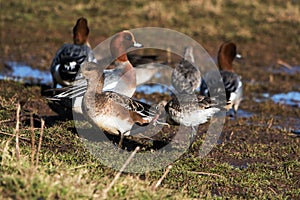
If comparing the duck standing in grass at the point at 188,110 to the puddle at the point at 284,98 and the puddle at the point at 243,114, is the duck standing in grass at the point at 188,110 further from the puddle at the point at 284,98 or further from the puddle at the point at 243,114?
the puddle at the point at 284,98

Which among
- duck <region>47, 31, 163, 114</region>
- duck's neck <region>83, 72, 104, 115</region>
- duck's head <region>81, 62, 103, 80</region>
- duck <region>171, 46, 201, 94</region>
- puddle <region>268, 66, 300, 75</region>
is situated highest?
duck's head <region>81, 62, 103, 80</region>

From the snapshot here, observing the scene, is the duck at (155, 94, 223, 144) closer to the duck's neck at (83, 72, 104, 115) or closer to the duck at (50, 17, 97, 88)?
the duck's neck at (83, 72, 104, 115)

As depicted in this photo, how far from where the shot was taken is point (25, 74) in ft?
37.3

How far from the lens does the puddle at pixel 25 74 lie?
35.5 ft

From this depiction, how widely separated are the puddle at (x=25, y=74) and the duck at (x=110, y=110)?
4.12 m

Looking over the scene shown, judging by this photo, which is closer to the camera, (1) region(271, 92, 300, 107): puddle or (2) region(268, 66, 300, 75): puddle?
(1) region(271, 92, 300, 107): puddle

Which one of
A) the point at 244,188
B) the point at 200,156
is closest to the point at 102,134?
the point at 200,156

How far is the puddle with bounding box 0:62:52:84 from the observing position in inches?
426

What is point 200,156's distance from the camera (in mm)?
6938

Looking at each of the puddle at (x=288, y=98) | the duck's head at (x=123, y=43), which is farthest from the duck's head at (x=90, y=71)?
the puddle at (x=288, y=98)

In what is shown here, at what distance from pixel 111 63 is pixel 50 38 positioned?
19.8ft

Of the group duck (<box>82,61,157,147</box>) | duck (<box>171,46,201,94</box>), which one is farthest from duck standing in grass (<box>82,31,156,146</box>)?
duck (<box>171,46,201,94</box>)

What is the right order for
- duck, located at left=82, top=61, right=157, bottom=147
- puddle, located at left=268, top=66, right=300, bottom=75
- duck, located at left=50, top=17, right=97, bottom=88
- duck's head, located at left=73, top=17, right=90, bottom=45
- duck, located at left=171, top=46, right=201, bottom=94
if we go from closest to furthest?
duck, located at left=82, top=61, right=157, bottom=147, duck, located at left=50, top=17, right=97, bottom=88, duck, located at left=171, top=46, right=201, bottom=94, duck's head, located at left=73, top=17, right=90, bottom=45, puddle, located at left=268, top=66, right=300, bottom=75

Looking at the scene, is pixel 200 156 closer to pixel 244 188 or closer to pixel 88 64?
pixel 244 188
